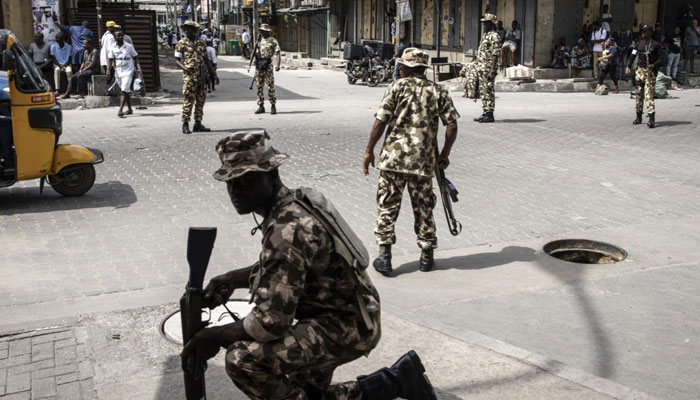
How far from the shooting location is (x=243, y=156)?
113 inches

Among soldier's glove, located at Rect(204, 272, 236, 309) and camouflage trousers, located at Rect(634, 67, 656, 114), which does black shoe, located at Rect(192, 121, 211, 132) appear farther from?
soldier's glove, located at Rect(204, 272, 236, 309)

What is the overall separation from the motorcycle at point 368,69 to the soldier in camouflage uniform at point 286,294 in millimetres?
22022

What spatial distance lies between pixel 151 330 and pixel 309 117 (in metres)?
10.8

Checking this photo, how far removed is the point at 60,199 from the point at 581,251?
19.1 feet

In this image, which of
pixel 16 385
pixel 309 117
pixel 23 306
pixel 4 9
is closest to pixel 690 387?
pixel 16 385

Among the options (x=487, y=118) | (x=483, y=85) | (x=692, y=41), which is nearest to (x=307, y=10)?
(x=692, y=41)

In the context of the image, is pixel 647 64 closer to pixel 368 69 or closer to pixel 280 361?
pixel 280 361

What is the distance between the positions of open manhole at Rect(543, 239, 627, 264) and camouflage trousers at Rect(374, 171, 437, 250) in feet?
4.49

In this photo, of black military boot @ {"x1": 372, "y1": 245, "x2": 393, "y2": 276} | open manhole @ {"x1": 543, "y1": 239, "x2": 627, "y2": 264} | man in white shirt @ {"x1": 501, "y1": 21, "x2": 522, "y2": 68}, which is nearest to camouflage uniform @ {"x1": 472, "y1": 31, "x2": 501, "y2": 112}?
open manhole @ {"x1": 543, "y1": 239, "x2": 627, "y2": 264}

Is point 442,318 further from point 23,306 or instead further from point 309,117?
point 309,117

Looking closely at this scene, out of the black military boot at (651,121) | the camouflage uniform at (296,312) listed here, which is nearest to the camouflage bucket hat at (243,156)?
the camouflage uniform at (296,312)

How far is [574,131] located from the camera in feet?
43.5

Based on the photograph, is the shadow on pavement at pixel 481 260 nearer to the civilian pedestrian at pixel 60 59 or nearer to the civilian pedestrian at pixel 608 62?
the civilian pedestrian at pixel 60 59

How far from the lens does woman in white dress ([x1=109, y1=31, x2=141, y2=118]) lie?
15.1m
